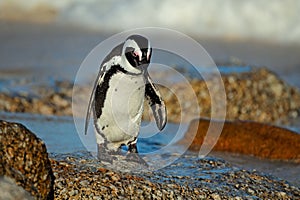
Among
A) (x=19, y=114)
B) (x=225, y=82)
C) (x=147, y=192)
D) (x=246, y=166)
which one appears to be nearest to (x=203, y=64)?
(x=225, y=82)

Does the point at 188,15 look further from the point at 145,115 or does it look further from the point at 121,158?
the point at 121,158

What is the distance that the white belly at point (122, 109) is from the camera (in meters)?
6.07

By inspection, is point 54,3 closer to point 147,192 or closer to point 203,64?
point 203,64

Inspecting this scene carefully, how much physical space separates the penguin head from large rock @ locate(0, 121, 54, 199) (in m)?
1.32

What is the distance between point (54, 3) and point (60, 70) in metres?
5.23

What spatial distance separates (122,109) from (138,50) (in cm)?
66

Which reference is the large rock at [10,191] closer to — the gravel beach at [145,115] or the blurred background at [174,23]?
the gravel beach at [145,115]

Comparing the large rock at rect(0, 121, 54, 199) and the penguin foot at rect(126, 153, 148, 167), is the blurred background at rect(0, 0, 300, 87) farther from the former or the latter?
the large rock at rect(0, 121, 54, 199)

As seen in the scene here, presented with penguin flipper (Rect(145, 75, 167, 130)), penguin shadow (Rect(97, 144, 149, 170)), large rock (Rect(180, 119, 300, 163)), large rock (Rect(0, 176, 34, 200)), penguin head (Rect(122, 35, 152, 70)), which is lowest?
large rock (Rect(0, 176, 34, 200))

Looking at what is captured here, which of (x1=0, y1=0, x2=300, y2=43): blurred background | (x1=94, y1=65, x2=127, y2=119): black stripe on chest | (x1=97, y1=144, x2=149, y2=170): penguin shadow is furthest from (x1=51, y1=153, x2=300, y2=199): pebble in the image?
(x1=0, y1=0, x2=300, y2=43): blurred background

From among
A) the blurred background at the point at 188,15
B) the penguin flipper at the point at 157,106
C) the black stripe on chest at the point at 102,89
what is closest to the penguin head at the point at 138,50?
the black stripe on chest at the point at 102,89

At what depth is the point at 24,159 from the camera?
4.66m

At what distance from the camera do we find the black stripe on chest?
237 inches

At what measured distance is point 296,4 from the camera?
19.2 metres
